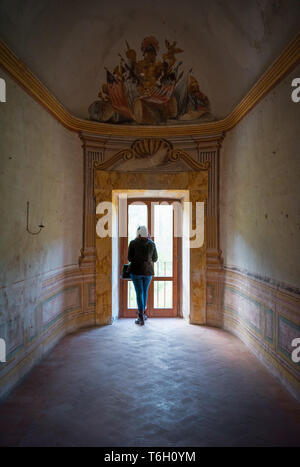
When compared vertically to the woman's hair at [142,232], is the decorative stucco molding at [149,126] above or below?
above

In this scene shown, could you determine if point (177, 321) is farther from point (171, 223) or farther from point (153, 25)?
point (153, 25)

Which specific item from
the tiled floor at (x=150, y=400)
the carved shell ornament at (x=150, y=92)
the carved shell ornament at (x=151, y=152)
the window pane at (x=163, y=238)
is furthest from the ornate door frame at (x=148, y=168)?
the tiled floor at (x=150, y=400)

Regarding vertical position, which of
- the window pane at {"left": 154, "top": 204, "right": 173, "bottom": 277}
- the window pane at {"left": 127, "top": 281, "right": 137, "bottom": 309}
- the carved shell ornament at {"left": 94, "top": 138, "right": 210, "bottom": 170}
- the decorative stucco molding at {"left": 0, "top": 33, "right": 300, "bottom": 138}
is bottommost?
the window pane at {"left": 127, "top": 281, "right": 137, "bottom": 309}

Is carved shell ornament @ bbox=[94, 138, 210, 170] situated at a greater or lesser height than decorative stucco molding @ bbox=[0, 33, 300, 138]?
lesser

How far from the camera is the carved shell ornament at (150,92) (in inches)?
199

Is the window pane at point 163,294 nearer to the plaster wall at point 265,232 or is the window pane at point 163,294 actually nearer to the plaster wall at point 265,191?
the plaster wall at point 265,232

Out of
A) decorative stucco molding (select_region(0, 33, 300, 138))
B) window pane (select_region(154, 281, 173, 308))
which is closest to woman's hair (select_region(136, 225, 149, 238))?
window pane (select_region(154, 281, 173, 308))

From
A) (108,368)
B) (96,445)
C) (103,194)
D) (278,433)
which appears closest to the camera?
(96,445)

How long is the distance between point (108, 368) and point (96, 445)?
140 centimetres

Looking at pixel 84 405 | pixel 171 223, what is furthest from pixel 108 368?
pixel 171 223

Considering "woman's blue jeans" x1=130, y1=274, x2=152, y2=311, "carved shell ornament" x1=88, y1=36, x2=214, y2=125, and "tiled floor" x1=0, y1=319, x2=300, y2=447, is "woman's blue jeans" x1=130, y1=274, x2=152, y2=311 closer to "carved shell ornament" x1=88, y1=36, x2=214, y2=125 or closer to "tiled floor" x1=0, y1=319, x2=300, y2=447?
"tiled floor" x1=0, y1=319, x2=300, y2=447

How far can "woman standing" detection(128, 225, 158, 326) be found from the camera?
17.9ft

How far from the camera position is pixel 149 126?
217 inches

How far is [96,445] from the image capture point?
232 cm
